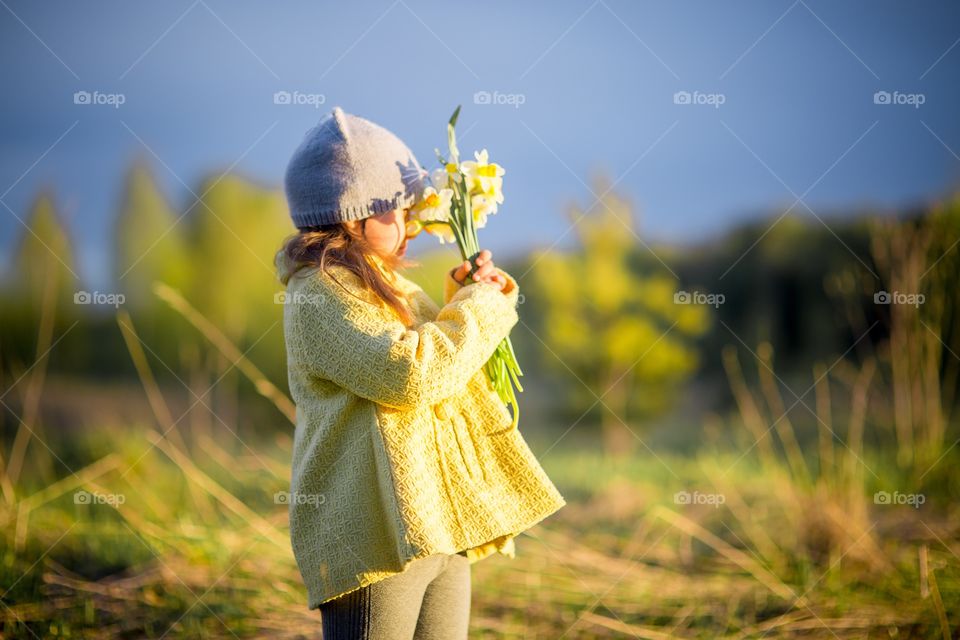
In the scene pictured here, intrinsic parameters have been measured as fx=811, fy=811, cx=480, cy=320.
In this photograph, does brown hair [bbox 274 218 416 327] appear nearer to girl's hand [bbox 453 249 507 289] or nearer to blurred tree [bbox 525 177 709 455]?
girl's hand [bbox 453 249 507 289]

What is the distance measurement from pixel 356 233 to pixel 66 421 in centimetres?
671

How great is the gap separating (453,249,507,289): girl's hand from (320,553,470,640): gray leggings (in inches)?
20.0

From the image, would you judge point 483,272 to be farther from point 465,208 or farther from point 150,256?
point 150,256

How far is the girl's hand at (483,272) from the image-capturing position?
152cm

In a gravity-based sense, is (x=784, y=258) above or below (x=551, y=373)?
above

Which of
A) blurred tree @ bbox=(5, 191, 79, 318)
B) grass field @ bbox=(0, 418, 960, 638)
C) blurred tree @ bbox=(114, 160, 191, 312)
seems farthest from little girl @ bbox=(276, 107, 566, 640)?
blurred tree @ bbox=(114, 160, 191, 312)

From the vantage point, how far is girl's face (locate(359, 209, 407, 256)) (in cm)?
149

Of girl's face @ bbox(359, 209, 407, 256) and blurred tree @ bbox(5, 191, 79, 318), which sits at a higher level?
blurred tree @ bbox(5, 191, 79, 318)

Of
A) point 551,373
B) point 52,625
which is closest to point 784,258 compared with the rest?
point 551,373

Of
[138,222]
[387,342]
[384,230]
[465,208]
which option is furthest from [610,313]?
[387,342]

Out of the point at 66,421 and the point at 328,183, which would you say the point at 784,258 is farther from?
the point at 328,183

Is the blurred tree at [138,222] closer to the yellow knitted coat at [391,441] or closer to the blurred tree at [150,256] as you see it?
the blurred tree at [150,256]

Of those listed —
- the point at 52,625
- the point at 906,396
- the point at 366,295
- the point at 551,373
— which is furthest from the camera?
the point at 551,373

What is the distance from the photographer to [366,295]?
4.62 feet
